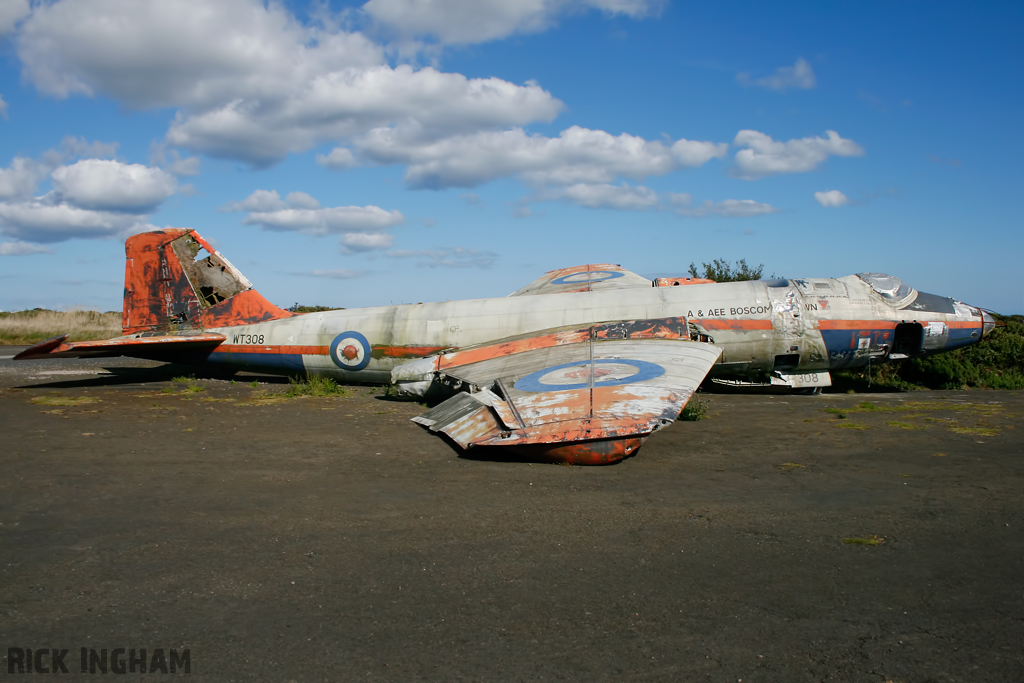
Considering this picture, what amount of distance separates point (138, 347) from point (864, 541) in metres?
15.7

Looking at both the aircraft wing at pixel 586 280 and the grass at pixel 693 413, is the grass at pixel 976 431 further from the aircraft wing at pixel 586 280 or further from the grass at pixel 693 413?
the aircraft wing at pixel 586 280

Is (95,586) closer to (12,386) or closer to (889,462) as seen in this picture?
(889,462)

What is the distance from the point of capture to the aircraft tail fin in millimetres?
16656

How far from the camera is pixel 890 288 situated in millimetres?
14750

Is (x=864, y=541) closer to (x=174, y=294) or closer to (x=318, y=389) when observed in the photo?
(x=318, y=389)

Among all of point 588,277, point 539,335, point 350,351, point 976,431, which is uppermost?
point 588,277

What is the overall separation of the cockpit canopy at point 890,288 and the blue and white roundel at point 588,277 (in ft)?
21.1

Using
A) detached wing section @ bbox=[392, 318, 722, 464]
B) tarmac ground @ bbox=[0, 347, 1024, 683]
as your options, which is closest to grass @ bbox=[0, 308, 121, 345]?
detached wing section @ bbox=[392, 318, 722, 464]

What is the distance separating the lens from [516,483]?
25.5ft

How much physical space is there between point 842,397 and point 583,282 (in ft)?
23.9

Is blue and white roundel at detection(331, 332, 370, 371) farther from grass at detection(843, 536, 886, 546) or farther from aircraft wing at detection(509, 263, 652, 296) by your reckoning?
grass at detection(843, 536, 886, 546)

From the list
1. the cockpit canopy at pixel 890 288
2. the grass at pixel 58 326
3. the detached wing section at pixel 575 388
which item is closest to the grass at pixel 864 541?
the detached wing section at pixel 575 388

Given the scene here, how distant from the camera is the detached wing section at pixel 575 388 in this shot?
327 inches

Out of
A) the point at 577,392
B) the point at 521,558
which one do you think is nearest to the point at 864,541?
the point at 521,558
